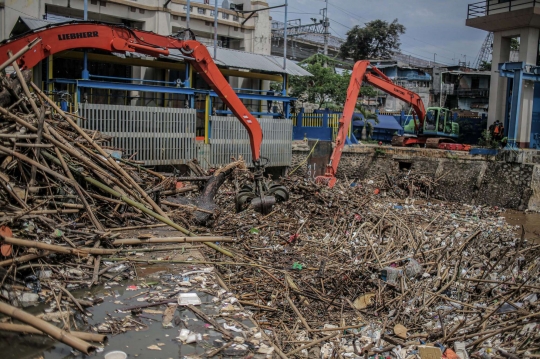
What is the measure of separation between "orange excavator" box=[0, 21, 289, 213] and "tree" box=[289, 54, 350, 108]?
12.1 metres

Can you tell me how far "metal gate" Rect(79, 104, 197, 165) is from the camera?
39.1 ft

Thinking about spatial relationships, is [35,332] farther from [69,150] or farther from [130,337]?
[69,150]

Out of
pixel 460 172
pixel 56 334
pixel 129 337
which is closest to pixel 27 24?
pixel 129 337

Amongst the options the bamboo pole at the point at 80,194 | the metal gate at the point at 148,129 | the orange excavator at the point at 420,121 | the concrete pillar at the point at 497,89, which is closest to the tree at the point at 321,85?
the orange excavator at the point at 420,121

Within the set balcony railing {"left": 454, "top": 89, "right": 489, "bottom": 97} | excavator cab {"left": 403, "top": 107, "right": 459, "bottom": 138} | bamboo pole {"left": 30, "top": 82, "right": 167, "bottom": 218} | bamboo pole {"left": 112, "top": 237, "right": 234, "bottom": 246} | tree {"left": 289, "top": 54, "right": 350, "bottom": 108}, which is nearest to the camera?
bamboo pole {"left": 112, "top": 237, "right": 234, "bottom": 246}

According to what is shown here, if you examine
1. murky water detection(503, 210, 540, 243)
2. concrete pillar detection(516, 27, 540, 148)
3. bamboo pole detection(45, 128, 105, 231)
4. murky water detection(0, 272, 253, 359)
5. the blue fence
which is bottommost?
murky water detection(503, 210, 540, 243)

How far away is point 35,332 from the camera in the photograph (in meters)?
3.62

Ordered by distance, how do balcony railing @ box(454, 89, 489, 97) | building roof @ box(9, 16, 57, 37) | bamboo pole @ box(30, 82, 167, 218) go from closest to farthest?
bamboo pole @ box(30, 82, 167, 218) < building roof @ box(9, 16, 57, 37) < balcony railing @ box(454, 89, 489, 97)

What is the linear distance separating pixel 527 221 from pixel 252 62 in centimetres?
1015

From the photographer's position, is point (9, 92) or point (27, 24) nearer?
point (9, 92)

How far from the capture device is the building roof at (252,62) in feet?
54.8

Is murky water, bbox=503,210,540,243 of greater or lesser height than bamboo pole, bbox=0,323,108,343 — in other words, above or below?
below

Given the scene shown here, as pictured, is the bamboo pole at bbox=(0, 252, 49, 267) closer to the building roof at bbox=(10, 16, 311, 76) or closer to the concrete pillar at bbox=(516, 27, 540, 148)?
the building roof at bbox=(10, 16, 311, 76)

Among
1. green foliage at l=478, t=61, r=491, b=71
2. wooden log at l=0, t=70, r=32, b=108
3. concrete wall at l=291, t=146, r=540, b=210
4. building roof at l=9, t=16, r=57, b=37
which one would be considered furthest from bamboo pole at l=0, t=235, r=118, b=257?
green foliage at l=478, t=61, r=491, b=71
